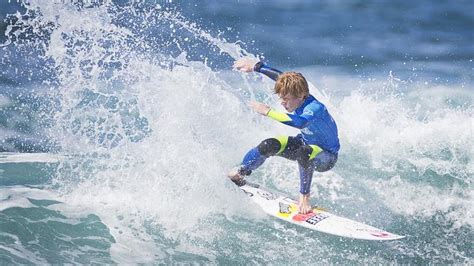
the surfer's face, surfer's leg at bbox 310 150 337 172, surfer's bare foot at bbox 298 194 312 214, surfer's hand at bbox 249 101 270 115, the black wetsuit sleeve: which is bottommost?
surfer's bare foot at bbox 298 194 312 214

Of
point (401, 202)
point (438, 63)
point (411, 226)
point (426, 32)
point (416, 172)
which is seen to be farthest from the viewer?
point (426, 32)

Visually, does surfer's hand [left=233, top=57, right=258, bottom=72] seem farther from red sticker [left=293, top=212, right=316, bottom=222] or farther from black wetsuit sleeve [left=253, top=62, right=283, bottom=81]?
red sticker [left=293, top=212, right=316, bottom=222]

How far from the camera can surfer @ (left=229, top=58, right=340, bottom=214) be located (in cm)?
662

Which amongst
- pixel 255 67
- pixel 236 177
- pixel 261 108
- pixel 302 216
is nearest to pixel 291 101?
pixel 261 108

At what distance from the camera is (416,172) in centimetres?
910

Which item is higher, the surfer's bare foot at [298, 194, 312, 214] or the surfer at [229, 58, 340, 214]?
the surfer at [229, 58, 340, 214]

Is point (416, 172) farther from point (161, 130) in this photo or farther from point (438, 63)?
point (438, 63)

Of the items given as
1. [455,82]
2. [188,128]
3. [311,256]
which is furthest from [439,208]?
[455,82]

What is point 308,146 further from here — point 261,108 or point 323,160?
point 261,108

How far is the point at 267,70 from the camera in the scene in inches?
292

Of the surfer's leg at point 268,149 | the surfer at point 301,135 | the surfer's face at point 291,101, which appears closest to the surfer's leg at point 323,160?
the surfer at point 301,135

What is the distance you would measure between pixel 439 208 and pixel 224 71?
325 inches

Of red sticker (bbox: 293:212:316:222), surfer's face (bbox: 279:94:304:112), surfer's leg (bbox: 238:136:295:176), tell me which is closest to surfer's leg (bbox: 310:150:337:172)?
surfer's leg (bbox: 238:136:295:176)

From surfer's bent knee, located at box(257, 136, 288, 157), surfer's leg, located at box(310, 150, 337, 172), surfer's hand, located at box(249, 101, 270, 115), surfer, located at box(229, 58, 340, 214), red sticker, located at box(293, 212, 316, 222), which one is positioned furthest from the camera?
red sticker, located at box(293, 212, 316, 222)
